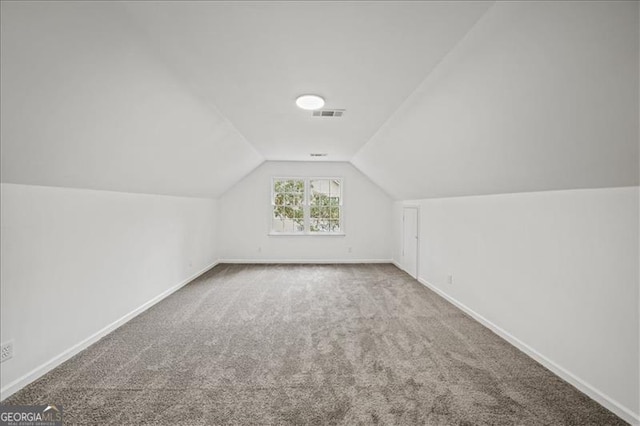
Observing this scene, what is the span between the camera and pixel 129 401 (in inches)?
79.4

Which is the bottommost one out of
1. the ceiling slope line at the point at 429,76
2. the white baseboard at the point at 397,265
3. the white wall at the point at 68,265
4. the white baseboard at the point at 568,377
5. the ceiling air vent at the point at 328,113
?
the white baseboard at the point at 568,377

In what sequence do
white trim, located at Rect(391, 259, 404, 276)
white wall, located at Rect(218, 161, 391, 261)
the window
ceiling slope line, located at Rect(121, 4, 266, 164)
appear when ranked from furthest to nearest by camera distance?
the window → white wall, located at Rect(218, 161, 391, 261) → white trim, located at Rect(391, 259, 404, 276) → ceiling slope line, located at Rect(121, 4, 266, 164)

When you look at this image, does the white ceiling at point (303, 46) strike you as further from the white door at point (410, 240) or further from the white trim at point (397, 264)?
the white trim at point (397, 264)

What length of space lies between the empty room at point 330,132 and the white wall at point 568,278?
0.01 meters

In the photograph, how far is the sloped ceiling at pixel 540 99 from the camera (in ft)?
4.20

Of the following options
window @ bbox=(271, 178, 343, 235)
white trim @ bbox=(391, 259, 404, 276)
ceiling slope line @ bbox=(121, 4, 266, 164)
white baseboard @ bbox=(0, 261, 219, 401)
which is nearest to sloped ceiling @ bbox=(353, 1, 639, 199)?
ceiling slope line @ bbox=(121, 4, 266, 164)

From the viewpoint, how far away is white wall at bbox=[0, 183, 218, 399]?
2082 millimetres

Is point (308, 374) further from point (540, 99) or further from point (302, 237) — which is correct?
point (302, 237)

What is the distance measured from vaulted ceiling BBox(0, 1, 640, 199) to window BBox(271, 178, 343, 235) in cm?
387

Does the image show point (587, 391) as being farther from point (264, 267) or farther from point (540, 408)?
point (264, 267)

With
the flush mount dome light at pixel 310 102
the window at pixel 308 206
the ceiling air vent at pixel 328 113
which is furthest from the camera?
the window at pixel 308 206

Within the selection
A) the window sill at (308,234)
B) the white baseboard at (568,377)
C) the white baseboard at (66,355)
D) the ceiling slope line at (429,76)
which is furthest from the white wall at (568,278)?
the white baseboard at (66,355)

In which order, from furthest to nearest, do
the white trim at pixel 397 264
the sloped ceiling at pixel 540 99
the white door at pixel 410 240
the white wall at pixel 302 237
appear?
the white wall at pixel 302 237 < the white trim at pixel 397 264 < the white door at pixel 410 240 < the sloped ceiling at pixel 540 99

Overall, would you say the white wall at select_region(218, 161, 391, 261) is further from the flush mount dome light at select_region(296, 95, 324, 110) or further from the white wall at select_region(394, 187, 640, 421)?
the flush mount dome light at select_region(296, 95, 324, 110)
